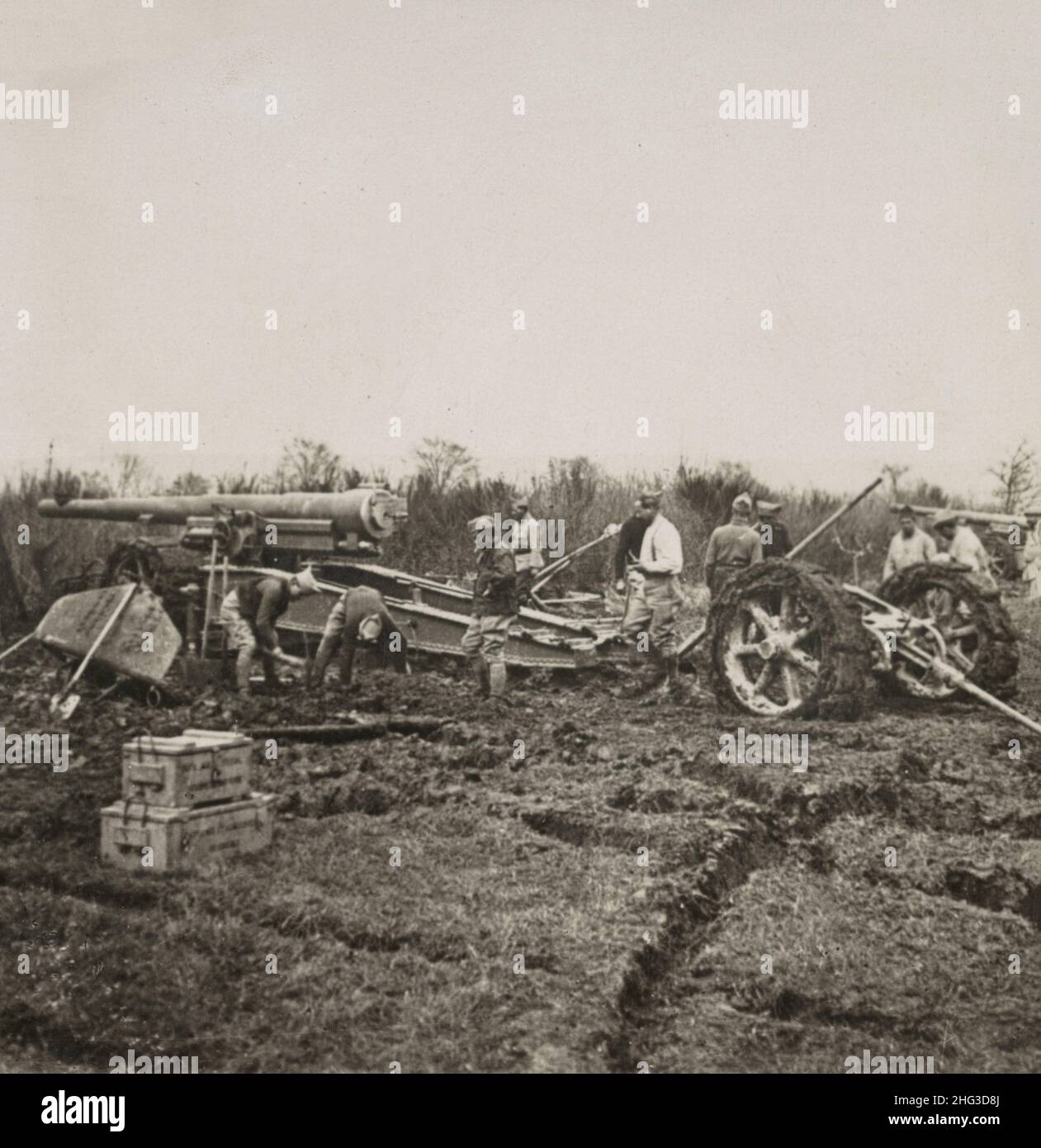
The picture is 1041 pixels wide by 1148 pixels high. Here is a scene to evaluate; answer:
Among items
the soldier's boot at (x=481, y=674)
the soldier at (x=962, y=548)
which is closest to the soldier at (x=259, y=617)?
the soldier's boot at (x=481, y=674)

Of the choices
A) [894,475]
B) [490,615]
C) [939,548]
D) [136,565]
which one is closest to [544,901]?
[490,615]

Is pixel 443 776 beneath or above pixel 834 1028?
above

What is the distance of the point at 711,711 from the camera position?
7238 mm

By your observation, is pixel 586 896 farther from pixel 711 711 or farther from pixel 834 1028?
pixel 711 711

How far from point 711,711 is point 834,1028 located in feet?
9.17

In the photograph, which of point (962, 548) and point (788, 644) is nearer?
point (788, 644)

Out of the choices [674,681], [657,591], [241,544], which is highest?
[241,544]

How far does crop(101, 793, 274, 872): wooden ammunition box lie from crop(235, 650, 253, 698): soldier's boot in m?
1.34

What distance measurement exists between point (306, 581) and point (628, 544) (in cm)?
177

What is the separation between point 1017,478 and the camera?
6.44 meters

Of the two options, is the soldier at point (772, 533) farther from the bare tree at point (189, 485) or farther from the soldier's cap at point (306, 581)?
the bare tree at point (189, 485)

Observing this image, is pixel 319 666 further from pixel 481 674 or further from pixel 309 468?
pixel 309 468

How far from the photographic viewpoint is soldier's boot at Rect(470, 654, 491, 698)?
727 centimetres

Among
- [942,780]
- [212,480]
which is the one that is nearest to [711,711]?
[942,780]
